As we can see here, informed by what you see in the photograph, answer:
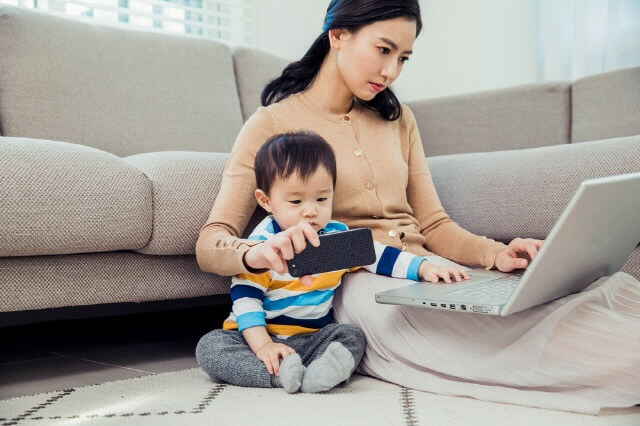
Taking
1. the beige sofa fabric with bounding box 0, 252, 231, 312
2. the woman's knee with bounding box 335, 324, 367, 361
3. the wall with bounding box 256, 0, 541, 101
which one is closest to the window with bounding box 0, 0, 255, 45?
the wall with bounding box 256, 0, 541, 101

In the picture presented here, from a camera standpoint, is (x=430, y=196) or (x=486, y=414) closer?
(x=486, y=414)

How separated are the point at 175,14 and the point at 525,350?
2461mm

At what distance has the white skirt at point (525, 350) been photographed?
852 millimetres

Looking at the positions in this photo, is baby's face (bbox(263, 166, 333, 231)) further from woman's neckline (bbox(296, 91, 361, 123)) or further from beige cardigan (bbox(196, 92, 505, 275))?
woman's neckline (bbox(296, 91, 361, 123))

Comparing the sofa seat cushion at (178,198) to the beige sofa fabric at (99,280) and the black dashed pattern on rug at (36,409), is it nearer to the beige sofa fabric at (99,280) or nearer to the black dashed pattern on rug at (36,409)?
the beige sofa fabric at (99,280)

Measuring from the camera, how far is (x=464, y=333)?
988mm

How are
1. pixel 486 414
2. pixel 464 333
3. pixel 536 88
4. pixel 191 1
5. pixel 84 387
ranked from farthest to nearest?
pixel 191 1 < pixel 536 88 < pixel 84 387 < pixel 464 333 < pixel 486 414

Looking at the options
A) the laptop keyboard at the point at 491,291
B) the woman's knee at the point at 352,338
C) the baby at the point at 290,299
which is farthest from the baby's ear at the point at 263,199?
the laptop keyboard at the point at 491,291

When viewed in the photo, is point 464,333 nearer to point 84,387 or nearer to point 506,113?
point 84,387

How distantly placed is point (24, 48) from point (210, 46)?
60 cm

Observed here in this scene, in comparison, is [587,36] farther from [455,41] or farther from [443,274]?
[443,274]

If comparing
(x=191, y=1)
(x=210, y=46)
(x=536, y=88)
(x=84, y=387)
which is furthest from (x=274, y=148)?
(x=191, y=1)

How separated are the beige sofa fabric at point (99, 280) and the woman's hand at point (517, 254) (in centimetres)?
56

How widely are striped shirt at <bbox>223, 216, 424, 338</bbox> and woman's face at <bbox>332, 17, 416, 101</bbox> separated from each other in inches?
12.1
